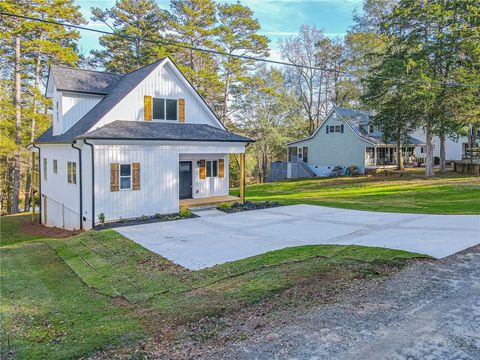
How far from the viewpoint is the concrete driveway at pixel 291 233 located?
9.45 m

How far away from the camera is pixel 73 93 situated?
58.2ft

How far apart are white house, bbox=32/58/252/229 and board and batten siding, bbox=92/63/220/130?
40mm

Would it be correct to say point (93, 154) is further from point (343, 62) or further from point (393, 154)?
point (343, 62)

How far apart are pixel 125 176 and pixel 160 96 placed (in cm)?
447

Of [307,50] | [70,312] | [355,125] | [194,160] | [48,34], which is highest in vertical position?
[307,50]

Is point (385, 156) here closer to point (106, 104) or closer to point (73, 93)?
point (106, 104)

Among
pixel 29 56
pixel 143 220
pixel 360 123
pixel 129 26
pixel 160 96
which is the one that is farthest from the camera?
pixel 360 123

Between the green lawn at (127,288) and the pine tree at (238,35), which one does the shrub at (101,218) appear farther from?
the pine tree at (238,35)

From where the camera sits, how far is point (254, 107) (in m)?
39.2

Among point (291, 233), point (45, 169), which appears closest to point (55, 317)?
point (291, 233)

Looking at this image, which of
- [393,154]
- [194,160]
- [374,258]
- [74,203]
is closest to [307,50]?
[393,154]

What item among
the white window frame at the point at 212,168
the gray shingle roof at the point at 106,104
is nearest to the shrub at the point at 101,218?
the gray shingle roof at the point at 106,104

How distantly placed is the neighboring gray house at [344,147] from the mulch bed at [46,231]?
24.4 m

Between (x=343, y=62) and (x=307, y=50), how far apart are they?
4.19m
